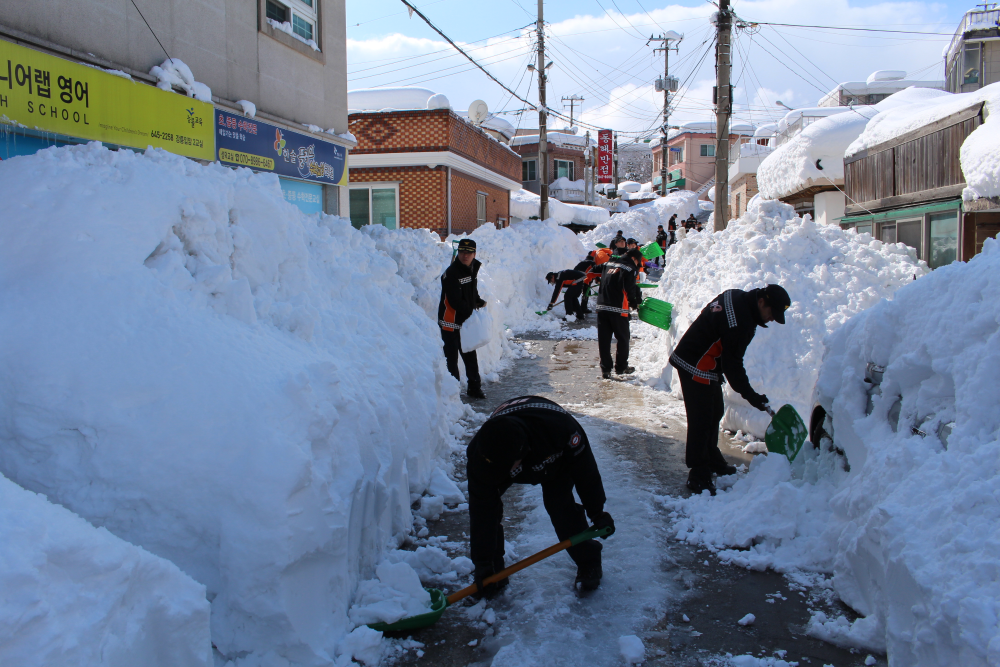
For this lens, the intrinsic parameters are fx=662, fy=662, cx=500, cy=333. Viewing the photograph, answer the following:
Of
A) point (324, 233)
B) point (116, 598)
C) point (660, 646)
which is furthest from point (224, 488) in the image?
point (324, 233)

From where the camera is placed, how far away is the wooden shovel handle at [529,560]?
131 inches

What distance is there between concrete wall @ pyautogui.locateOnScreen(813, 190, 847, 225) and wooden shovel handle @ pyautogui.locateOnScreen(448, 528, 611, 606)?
13988 millimetres

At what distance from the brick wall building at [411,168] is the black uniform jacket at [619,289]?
9.32 metres

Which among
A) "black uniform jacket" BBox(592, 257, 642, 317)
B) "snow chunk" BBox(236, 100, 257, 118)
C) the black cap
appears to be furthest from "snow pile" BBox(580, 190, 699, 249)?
the black cap

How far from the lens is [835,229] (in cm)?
789

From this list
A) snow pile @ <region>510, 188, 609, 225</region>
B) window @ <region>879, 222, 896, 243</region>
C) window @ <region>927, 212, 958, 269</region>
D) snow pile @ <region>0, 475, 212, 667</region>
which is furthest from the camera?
snow pile @ <region>510, 188, 609, 225</region>

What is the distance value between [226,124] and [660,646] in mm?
7959

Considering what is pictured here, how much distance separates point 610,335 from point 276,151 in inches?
218

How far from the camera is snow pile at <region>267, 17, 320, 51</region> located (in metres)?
9.70

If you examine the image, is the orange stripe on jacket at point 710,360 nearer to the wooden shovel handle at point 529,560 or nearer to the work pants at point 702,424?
the work pants at point 702,424

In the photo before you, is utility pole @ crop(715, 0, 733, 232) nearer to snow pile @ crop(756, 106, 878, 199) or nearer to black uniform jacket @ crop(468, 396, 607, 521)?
snow pile @ crop(756, 106, 878, 199)

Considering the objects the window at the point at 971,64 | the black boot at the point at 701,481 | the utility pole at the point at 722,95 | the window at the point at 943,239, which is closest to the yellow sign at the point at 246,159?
the black boot at the point at 701,481

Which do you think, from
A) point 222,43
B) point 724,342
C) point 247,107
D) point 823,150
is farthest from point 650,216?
point 724,342

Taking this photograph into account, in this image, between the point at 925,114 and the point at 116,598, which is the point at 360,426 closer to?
the point at 116,598
